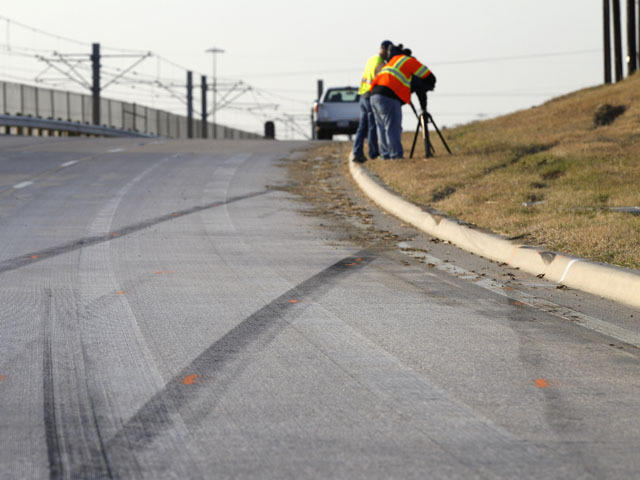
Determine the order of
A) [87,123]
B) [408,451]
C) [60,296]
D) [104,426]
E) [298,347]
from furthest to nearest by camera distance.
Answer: [87,123] < [60,296] < [298,347] < [104,426] < [408,451]

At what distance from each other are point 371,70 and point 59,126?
117 feet

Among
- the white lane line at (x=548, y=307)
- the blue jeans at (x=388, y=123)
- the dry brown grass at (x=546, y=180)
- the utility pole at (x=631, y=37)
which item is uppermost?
the utility pole at (x=631, y=37)

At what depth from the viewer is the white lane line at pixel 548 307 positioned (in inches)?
238

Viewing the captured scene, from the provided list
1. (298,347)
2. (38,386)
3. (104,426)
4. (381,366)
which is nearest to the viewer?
(104,426)

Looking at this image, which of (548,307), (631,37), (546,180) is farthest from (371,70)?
(631,37)

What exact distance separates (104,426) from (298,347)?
1.67 meters

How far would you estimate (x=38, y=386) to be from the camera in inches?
183

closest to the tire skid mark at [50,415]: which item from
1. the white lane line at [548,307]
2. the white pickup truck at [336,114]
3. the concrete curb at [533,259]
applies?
the white lane line at [548,307]

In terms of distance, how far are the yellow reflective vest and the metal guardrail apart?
30.2 m

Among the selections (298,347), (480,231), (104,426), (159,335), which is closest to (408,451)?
(104,426)

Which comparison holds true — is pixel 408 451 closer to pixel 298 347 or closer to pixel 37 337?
pixel 298 347

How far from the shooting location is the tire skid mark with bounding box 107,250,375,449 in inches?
159

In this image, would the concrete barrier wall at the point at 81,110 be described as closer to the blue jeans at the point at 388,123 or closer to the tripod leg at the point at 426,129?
the blue jeans at the point at 388,123

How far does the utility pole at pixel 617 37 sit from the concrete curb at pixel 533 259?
1976 cm
